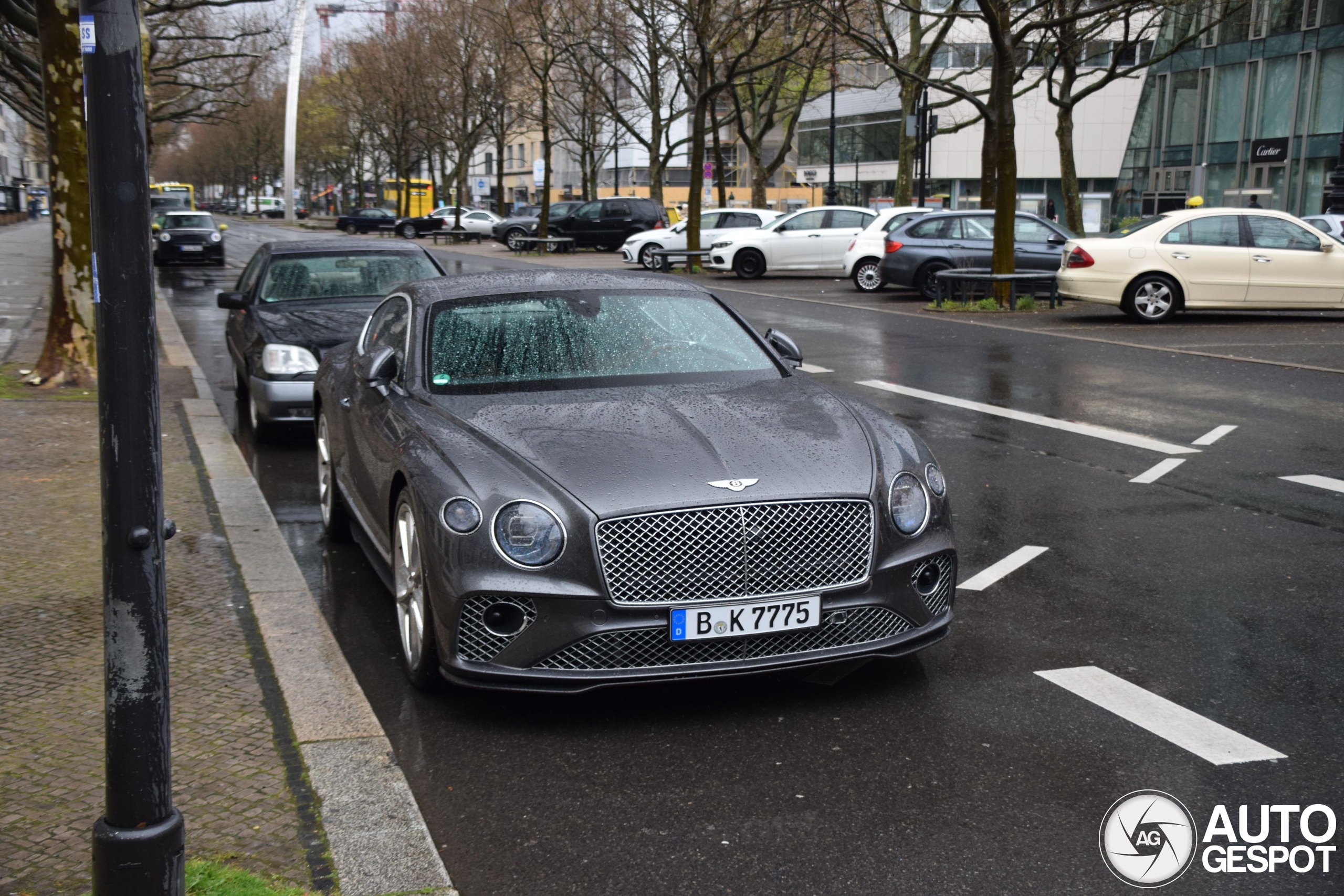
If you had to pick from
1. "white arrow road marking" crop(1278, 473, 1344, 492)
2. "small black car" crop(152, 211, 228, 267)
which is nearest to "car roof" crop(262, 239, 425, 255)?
"white arrow road marking" crop(1278, 473, 1344, 492)

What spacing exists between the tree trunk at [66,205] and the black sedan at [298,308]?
1.16 m

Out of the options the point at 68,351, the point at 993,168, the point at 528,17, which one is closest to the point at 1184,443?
the point at 68,351

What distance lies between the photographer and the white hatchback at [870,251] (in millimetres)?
25391

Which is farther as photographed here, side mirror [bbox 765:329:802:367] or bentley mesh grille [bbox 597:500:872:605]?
side mirror [bbox 765:329:802:367]

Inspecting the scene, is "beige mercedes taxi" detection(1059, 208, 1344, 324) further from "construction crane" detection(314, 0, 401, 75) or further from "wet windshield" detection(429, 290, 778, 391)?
"construction crane" detection(314, 0, 401, 75)

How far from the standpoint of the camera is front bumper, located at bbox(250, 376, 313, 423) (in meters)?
9.84

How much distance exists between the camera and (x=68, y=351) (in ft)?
40.7

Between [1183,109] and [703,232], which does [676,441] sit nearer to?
[703,232]

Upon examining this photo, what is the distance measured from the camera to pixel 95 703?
15.3 ft

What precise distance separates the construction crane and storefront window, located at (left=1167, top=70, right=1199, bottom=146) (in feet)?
111

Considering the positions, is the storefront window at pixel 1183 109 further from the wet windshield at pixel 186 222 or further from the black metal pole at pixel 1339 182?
the wet windshield at pixel 186 222

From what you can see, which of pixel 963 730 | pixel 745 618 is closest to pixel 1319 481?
pixel 963 730

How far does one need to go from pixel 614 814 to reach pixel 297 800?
89 centimetres

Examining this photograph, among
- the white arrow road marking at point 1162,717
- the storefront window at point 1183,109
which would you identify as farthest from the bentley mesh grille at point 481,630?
the storefront window at point 1183,109
